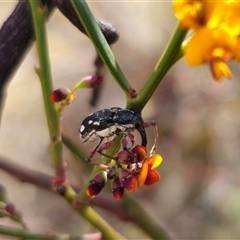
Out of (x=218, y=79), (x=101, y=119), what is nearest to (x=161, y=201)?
(x=101, y=119)

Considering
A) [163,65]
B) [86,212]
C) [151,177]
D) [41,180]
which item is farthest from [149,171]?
[41,180]

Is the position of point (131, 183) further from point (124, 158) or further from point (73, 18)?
point (73, 18)

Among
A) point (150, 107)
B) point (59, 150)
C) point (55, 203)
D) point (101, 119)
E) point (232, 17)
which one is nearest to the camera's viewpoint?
point (232, 17)

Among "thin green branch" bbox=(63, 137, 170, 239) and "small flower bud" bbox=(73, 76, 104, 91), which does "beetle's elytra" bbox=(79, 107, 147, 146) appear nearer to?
"small flower bud" bbox=(73, 76, 104, 91)

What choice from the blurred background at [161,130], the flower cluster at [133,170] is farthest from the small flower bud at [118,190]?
the blurred background at [161,130]

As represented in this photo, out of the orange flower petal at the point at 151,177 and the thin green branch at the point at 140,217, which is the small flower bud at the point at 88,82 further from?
the thin green branch at the point at 140,217

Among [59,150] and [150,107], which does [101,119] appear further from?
[150,107]
